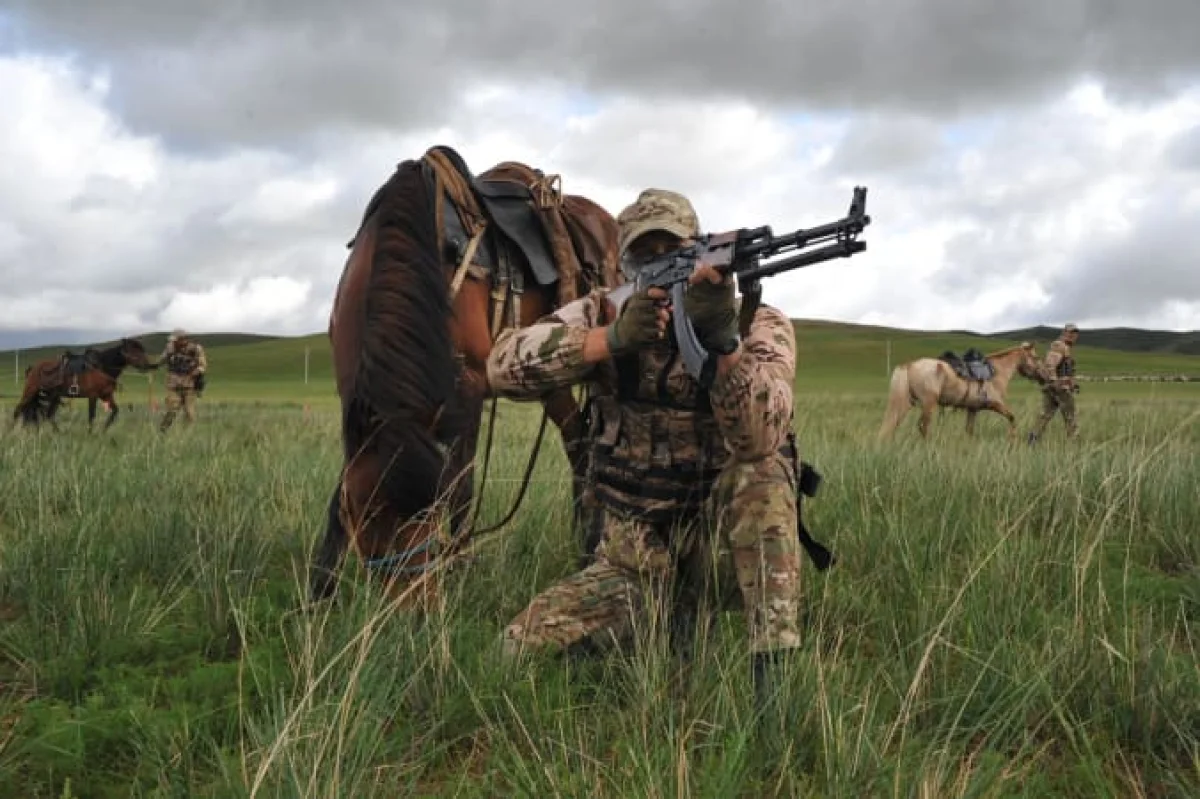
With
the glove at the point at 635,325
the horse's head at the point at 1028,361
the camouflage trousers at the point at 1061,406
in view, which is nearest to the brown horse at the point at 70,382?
the glove at the point at 635,325

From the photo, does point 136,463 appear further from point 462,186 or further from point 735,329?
point 735,329

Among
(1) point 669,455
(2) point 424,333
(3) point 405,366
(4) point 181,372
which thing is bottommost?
(1) point 669,455

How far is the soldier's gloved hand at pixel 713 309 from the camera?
8.58 feet

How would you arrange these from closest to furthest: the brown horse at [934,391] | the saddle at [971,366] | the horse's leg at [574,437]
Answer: the horse's leg at [574,437]
the brown horse at [934,391]
the saddle at [971,366]

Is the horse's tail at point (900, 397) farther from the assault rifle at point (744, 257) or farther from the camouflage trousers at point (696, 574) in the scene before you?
the assault rifle at point (744, 257)

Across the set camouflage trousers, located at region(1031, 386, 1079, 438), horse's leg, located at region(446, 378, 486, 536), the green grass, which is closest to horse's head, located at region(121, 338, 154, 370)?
horse's leg, located at region(446, 378, 486, 536)

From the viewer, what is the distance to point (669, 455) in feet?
10.3

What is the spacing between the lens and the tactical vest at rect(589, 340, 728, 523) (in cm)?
306

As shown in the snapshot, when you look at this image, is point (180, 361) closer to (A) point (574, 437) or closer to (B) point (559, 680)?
(A) point (574, 437)

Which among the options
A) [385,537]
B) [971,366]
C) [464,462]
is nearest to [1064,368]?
[971,366]

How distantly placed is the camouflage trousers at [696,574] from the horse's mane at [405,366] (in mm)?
596

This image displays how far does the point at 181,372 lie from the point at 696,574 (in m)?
13.6

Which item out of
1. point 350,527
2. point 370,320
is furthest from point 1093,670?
point 370,320

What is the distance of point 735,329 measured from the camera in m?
2.70
